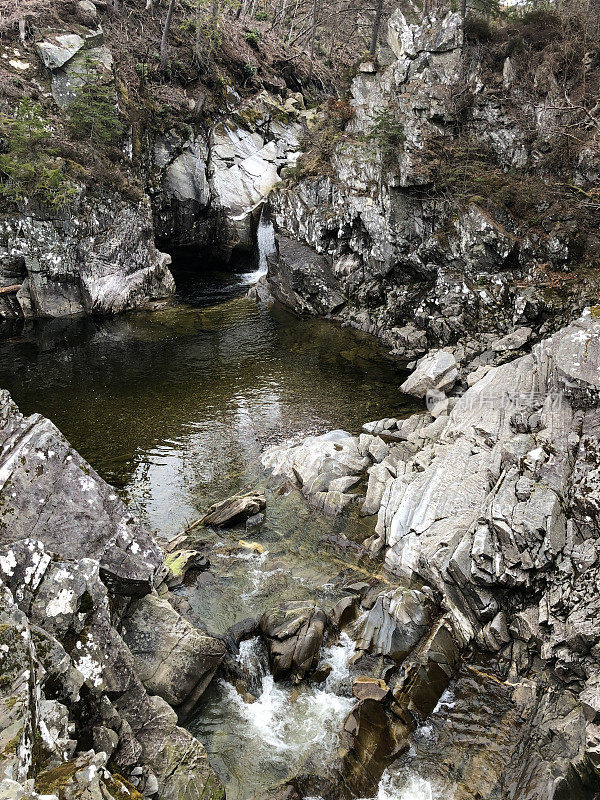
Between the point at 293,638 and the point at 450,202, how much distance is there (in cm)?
2341

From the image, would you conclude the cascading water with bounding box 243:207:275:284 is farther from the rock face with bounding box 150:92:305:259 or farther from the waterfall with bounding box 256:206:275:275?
the rock face with bounding box 150:92:305:259

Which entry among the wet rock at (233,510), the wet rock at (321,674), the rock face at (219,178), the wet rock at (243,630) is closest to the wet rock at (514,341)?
the wet rock at (233,510)

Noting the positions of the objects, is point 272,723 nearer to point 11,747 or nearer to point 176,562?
point 176,562

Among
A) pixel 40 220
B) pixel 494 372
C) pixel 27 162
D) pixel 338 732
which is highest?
pixel 27 162

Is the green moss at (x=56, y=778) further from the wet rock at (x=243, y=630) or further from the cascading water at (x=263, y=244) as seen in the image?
the cascading water at (x=263, y=244)

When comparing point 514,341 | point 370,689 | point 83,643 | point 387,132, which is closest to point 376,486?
point 370,689

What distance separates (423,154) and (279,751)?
27376 mm

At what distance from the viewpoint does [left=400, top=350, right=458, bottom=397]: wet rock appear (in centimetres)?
1983

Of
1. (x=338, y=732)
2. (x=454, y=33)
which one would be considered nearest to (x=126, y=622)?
(x=338, y=732)

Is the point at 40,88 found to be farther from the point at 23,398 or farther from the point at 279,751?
the point at 279,751

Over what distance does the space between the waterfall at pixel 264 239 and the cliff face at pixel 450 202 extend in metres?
3.06

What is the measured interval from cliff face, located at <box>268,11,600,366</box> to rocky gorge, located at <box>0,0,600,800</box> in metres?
0.16

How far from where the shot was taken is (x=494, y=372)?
14820 millimetres

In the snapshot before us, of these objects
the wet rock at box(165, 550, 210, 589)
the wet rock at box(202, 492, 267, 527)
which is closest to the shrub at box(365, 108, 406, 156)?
the wet rock at box(202, 492, 267, 527)
